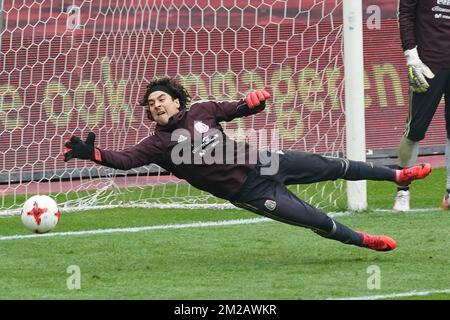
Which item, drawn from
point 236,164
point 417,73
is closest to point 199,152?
point 236,164

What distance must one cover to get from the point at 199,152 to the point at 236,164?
235mm

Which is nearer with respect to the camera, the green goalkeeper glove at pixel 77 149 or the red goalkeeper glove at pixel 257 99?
the green goalkeeper glove at pixel 77 149

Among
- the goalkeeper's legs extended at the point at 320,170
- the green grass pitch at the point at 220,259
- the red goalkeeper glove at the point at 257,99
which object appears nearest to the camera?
the green grass pitch at the point at 220,259

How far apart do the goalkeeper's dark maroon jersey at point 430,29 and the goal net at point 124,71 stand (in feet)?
4.19

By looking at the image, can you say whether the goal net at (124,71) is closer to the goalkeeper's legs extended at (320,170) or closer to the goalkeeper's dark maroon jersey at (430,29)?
the goalkeeper's dark maroon jersey at (430,29)

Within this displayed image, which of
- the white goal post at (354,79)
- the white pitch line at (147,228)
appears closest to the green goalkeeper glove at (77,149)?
the white pitch line at (147,228)

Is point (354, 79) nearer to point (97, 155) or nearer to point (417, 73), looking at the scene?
point (417, 73)

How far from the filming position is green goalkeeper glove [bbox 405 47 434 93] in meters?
9.28

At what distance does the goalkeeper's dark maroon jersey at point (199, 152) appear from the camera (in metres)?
7.56

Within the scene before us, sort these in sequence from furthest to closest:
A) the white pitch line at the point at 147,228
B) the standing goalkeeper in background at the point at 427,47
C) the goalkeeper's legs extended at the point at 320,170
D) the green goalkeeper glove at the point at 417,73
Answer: the standing goalkeeper in background at the point at 427,47 → the green goalkeeper glove at the point at 417,73 → the white pitch line at the point at 147,228 → the goalkeeper's legs extended at the point at 320,170

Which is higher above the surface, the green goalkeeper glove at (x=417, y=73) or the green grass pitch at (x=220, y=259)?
the green goalkeeper glove at (x=417, y=73)

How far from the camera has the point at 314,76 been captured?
10.6 metres

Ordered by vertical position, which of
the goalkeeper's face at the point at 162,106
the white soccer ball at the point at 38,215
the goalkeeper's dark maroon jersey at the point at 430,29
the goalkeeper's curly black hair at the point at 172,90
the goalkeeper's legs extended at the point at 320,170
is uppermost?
the goalkeeper's dark maroon jersey at the point at 430,29
